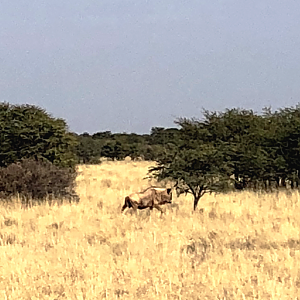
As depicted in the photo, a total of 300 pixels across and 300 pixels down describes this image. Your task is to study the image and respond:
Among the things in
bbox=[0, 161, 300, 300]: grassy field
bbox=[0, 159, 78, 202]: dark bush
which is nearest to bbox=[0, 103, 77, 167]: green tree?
bbox=[0, 159, 78, 202]: dark bush

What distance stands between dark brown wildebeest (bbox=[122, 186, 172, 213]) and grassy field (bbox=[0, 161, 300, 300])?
273 mm

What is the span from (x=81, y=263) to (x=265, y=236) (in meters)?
3.55

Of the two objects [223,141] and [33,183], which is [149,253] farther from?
[223,141]

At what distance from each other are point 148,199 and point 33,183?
380cm

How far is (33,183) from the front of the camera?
14.5 meters

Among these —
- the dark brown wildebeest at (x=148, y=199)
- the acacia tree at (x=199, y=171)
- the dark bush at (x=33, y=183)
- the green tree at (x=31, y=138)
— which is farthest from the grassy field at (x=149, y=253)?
the green tree at (x=31, y=138)

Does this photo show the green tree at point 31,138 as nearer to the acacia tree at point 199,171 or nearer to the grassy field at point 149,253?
the grassy field at point 149,253

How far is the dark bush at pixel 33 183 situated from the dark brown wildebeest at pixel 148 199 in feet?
10.2

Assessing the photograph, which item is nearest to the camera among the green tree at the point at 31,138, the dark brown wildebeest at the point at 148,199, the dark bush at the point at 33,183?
the dark brown wildebeest at the point at 148,199

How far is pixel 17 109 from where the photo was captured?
21328 millimetres

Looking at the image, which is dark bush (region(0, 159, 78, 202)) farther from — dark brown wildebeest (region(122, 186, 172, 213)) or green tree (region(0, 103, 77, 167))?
green tree (region(0, 103, 77, 167))

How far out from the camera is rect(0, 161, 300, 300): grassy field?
5902 mm

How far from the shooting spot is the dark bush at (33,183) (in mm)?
14312

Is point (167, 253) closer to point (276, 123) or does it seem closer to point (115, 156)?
point (276, 123)
